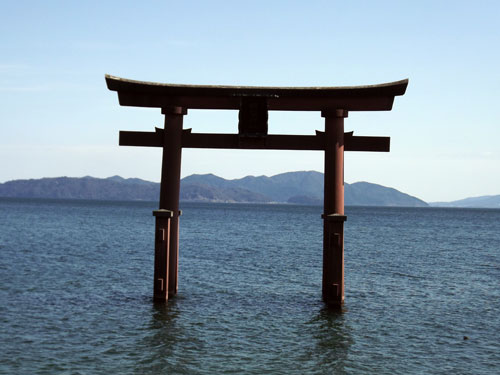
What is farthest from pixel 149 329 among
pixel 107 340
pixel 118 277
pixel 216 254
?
pixel 216 254

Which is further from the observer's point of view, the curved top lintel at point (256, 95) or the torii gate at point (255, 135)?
the torii gate at point (255, 135)

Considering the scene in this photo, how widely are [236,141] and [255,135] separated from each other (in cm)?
58

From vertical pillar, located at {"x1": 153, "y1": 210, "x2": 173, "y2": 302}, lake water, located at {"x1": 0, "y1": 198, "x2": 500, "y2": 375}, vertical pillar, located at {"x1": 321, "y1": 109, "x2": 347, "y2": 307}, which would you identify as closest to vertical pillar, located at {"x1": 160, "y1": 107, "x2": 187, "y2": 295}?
vertical pillar, located at {"x1": 153, "y1": 210, "x2": 173, "y2": 302}

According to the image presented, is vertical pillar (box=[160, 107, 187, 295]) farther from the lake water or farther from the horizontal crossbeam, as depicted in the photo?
the lake water

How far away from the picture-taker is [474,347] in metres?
12.7

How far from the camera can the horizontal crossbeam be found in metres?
14.4

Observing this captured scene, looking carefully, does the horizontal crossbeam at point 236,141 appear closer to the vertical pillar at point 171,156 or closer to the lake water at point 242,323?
the vertical pillar at point 171,156

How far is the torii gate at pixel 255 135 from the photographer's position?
14.0 metres

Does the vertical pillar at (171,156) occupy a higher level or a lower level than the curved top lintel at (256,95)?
lower

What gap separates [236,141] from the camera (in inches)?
566

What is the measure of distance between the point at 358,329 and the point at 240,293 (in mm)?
6131

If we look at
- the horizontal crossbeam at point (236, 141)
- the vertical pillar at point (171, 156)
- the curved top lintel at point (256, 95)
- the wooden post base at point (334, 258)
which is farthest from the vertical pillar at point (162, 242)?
the wooden post base at point (334, 258)

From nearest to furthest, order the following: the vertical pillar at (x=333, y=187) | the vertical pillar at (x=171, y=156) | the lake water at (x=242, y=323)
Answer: the lake water at (x=242, y=323) → the vertical pillar at (x=333, y=187) → the vertical pillar at (x=171, y=156)

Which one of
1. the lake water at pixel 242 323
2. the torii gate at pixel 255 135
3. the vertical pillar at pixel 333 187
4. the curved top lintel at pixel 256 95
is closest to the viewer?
the lake water at pixel 242 323
